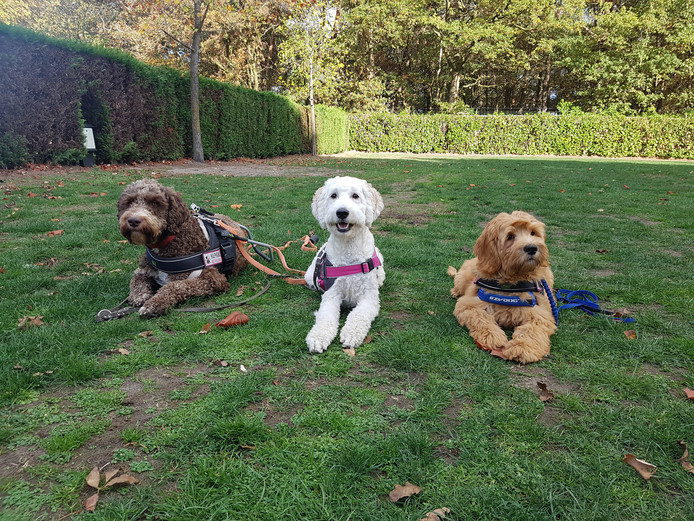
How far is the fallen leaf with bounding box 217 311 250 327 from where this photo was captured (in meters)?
3.47

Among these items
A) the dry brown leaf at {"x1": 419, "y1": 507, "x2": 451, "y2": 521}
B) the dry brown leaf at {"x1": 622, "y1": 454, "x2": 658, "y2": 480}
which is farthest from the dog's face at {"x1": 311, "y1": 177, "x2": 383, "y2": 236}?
the dry brown leaf at {"x1": 622, "y1": 454, "x2": 658, "y2": 480}

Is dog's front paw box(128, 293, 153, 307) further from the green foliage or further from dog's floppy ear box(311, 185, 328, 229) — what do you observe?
the green foliage

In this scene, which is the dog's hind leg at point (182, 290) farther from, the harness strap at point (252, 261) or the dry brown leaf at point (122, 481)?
the dry brown leaf at point (122, 481)

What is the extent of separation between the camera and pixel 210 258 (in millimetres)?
4191

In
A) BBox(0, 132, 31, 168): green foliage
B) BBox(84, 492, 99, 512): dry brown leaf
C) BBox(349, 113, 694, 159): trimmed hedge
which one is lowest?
BBox(84, 492, 99, 512): dry brown leaf

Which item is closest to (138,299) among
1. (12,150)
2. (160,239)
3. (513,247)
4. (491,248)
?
(160,239)

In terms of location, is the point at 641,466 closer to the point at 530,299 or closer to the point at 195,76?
the point at 530,299

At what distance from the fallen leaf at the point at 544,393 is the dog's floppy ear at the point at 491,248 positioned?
3.76 ft

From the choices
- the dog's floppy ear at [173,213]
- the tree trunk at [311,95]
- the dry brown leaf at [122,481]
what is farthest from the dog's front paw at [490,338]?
the tree trunk at [311,95]

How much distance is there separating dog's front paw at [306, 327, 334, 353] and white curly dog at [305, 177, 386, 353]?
233 mm

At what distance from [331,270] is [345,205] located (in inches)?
25.8

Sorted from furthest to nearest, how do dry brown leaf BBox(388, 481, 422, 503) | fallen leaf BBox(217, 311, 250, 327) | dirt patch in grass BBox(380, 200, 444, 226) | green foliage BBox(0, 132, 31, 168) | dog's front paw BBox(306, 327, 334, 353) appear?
1. green foliage BBox(0, 132, 31, 168)
2. dirt patch in grass BBox(380, 200, 444, 226)
3. fallen leaf BBox(217, 311, 250, 327)
4. dog's front paw BBox(306, 327, 334, 353)
5. dry brown leaf BBox(388, 481, 422, 503)

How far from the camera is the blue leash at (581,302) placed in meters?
3.55

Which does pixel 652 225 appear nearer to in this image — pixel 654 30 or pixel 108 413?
pixel 108 413
